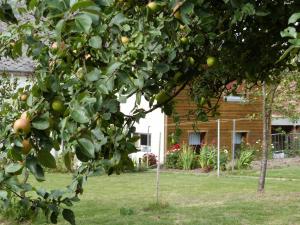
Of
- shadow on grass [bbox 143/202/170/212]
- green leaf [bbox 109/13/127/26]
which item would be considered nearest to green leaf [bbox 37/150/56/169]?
green leaf [bbox 109/13/127/26]

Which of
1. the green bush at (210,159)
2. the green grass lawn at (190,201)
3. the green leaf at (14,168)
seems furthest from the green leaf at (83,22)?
the green bush at (210,159)

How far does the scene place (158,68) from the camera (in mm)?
2236

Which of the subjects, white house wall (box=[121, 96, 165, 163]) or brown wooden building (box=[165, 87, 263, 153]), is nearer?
white house wall (box=[121, 96, 165, 163])

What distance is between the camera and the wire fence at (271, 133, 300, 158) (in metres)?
20.8

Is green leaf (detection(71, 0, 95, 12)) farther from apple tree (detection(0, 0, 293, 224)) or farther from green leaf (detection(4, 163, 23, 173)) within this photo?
green leaf (detection(4, 163, 23, 173))

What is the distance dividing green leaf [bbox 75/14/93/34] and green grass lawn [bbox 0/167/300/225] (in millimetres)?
5874

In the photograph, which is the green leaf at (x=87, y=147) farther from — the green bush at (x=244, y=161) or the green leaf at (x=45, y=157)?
the green bush at (x=244, y=161)

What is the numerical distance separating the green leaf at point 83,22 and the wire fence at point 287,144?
19.8 meters

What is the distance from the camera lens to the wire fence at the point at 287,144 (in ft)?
68.1

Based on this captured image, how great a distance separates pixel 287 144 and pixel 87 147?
19.9 meters

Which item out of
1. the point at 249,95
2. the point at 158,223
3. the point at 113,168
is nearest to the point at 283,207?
the point at 158,223

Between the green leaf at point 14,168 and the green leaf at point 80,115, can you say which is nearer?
the green leaf at point 80,115

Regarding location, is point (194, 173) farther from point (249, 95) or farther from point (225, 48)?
point (225, 48)

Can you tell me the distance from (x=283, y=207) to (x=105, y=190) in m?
4.71
